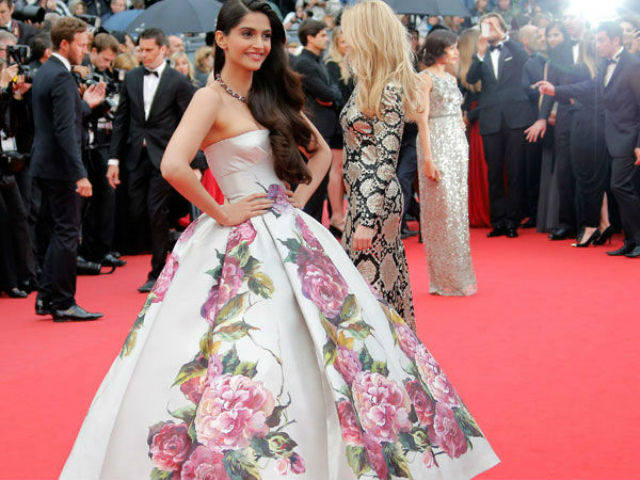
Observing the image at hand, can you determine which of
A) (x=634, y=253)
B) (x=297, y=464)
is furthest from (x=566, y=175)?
(x=297, y=464)

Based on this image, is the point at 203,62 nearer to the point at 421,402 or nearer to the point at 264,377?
the point at 421,402

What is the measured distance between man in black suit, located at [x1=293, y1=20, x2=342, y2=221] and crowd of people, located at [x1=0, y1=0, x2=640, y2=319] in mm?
14

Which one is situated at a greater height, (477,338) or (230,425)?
(230,425)

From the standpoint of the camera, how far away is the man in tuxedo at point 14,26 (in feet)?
28.9

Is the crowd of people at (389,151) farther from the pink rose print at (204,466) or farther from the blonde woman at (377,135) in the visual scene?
the pink rose print at (204,466)

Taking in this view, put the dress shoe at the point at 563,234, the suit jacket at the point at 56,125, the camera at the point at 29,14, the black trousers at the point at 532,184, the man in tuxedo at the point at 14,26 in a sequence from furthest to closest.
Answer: the camera at the point at 29,14 → the black trousers at the point at 532,184 → the dress shoe at the point at 563,234 → the man in tuxedo at the point at 14,26 → the suit jacket at the point at 56,125

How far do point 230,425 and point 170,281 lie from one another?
0.58 metres

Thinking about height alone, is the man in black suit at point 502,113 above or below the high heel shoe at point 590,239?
above

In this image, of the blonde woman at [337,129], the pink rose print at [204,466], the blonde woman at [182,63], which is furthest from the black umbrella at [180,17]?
the pink rose print at [204,466]

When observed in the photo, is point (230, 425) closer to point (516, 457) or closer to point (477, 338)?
point (516, 457)

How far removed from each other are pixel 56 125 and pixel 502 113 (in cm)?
515

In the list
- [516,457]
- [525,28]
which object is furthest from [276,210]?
[525,28]

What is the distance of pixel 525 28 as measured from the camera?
10227 mm

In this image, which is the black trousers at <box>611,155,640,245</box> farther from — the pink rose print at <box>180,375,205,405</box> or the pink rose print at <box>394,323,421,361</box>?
the pink rose print at <box>180,375,205,405</box>
